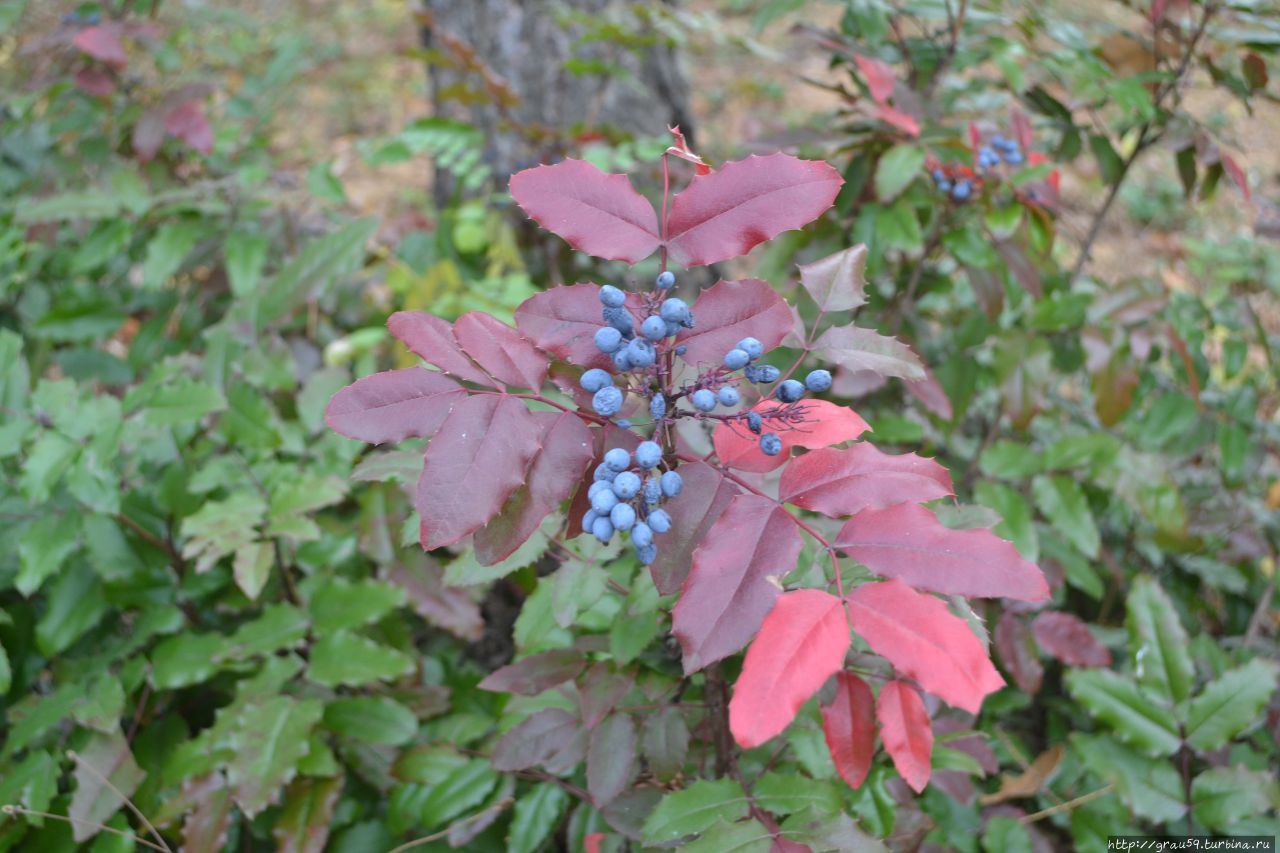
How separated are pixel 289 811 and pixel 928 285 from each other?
1562mm

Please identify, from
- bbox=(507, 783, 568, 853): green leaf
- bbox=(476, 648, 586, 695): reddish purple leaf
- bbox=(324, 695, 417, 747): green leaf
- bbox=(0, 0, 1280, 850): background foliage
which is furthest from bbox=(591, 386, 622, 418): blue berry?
bbox=(324, 695, 417, 747): green leaf

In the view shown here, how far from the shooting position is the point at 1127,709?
4.64 feet

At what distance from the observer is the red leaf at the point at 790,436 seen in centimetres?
81

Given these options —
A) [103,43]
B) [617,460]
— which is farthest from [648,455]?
[103,43]

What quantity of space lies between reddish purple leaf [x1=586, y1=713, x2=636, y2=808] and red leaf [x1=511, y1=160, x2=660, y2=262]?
0.59 meters

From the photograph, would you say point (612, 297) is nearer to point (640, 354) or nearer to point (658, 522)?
point (640, 354)

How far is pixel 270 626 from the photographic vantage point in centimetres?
139

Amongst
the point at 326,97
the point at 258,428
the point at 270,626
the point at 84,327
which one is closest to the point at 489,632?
the point at 270,626

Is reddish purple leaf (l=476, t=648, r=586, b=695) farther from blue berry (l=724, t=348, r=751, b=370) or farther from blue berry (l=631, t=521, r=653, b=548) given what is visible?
blue berry (l=724, t=348, r=751, b=370)

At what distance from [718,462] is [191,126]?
1.70m

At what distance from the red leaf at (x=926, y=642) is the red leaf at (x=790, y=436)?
0.17 metres

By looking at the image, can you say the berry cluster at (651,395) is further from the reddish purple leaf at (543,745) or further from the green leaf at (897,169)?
the green leaf at (897,169)

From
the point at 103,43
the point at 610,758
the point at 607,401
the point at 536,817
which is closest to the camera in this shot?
the point at 607,401

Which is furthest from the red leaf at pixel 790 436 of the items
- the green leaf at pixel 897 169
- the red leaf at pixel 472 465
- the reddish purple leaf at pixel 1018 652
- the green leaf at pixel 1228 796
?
the green leaf at pixel 1228 796
